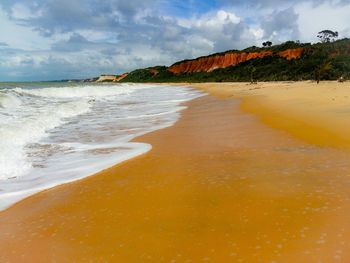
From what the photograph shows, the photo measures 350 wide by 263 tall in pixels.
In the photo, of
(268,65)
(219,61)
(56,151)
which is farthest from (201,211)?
(219,61)

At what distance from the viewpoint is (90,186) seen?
6.17m

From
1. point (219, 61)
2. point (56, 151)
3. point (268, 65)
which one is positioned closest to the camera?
point (56, 151)

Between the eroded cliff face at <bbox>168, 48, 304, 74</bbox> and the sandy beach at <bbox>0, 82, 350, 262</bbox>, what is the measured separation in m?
82.8

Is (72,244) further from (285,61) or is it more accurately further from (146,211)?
(285,61)

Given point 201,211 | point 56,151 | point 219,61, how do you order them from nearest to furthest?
point 201,211 < point 56,151 < point 219,61

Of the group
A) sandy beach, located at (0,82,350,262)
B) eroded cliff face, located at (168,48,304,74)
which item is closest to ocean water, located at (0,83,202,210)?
sandy beach, located at (0,82,350,262)

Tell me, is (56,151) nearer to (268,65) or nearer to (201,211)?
(201,211)

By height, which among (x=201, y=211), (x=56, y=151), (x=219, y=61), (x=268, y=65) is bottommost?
(x=56, y=151)

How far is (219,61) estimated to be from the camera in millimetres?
118750

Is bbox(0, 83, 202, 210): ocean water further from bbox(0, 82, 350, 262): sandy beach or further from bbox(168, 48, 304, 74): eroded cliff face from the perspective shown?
bbox(168, 48, 304, 74): eroded cliff face

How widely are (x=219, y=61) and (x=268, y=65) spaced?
1382 inches

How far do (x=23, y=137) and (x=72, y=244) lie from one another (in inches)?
317

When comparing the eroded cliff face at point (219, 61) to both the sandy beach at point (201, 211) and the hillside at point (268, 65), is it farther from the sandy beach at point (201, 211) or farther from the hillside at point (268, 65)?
the sandy beach at point (201, 211)

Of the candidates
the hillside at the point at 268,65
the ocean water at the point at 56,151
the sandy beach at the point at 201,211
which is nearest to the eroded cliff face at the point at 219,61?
the hillside at the point at 268,65
